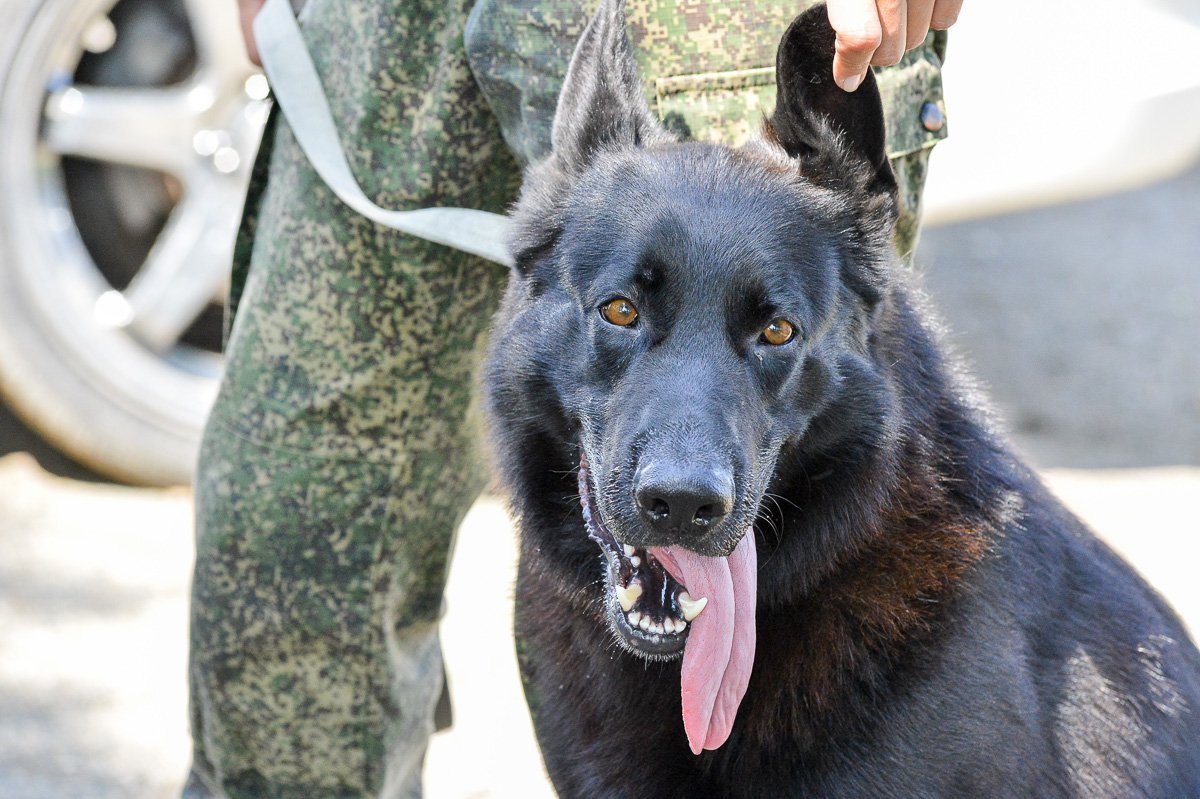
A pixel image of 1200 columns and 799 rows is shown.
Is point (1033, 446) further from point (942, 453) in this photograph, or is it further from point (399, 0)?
point (399, 0)

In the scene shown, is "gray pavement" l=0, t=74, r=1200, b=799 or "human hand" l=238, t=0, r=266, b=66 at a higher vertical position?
"human hand" l=238, t=0, r=266, b=66

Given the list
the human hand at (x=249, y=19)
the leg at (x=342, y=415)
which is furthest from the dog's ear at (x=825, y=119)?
the human hand at (x=249, y=19)

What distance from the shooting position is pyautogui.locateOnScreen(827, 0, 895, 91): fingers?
183 centimetres

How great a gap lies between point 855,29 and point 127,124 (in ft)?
10.0

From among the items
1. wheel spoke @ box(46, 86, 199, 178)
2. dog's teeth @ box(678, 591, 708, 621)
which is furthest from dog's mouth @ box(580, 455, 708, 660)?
wheel spoke @ box(46, 86, 199, 178)

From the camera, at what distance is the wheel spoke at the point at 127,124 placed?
423 centimetres

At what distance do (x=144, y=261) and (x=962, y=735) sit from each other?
10.8 feet

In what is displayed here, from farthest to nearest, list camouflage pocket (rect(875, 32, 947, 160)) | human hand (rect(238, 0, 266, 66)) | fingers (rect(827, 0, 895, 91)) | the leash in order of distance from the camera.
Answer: human hand (rect(238, 0, 266, 66)) < the leash < camouflage pocket (rect(875, 32, 947, 160)) < fingers (rect(827, 0, 895, 91))

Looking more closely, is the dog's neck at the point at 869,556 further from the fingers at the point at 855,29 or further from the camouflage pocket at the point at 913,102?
the fingers at the point at 855,29

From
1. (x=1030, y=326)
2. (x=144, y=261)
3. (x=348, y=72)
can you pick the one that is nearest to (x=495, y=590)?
(x=144, y=261)

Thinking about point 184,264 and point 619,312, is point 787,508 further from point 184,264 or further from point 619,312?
point 184,264

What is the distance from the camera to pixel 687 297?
6.89ft

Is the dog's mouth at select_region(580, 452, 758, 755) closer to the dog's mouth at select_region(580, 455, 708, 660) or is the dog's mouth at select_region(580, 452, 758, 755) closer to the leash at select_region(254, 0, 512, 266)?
the dog's mouth at select_region(580, 455, 708, 660)

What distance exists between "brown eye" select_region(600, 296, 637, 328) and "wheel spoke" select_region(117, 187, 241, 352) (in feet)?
8.19
